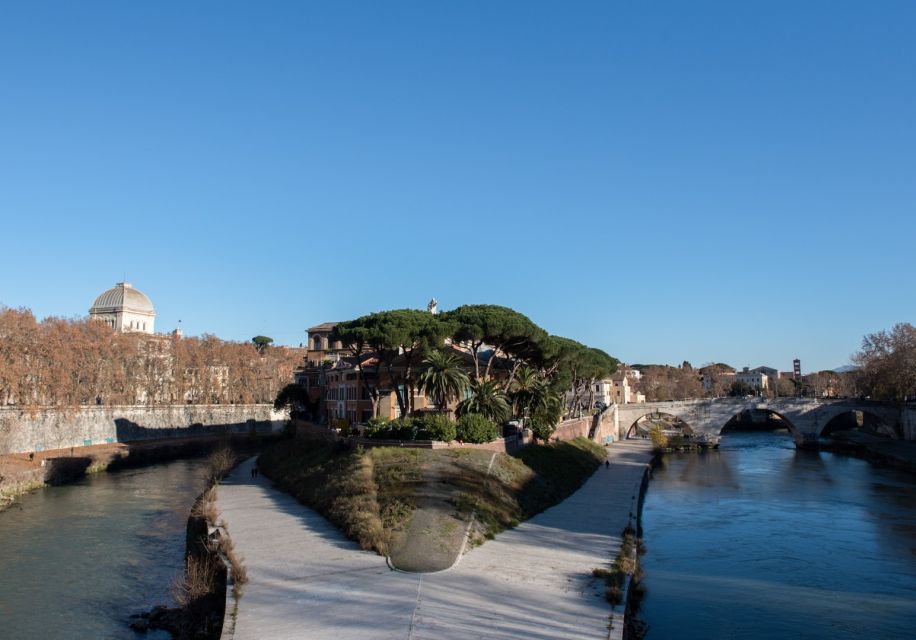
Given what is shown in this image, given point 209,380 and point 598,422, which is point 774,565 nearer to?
point 598,422

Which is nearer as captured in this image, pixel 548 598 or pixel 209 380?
pixel 548 598

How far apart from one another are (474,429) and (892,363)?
59.3 m

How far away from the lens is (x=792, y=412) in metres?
99.1

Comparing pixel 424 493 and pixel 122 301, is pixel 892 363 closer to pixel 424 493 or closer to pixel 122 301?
pixel 424 493

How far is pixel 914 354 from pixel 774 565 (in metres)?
56.7

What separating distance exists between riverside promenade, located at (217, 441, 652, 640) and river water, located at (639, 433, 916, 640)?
3603 millimetres

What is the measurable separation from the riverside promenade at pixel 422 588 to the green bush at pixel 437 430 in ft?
28.9

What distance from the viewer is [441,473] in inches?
1537

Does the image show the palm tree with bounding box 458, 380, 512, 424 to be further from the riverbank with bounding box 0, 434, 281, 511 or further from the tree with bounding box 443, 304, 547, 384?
the riverbank with bounding box 0, 434, 281, 511

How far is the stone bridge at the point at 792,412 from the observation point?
9106 cm

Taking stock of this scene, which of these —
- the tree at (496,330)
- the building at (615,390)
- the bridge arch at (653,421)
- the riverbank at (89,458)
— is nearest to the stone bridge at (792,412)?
the bridge arch at (653,421)

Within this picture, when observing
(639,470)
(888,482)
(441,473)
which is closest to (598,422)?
(639,470)

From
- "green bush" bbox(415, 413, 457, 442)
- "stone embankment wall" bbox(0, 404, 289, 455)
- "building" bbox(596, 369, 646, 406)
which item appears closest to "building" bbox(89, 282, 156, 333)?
"stone embankment wall" bbox(0, 404, 289, 455)

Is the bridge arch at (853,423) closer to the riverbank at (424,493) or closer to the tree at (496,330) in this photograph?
the tree at (496,330)
